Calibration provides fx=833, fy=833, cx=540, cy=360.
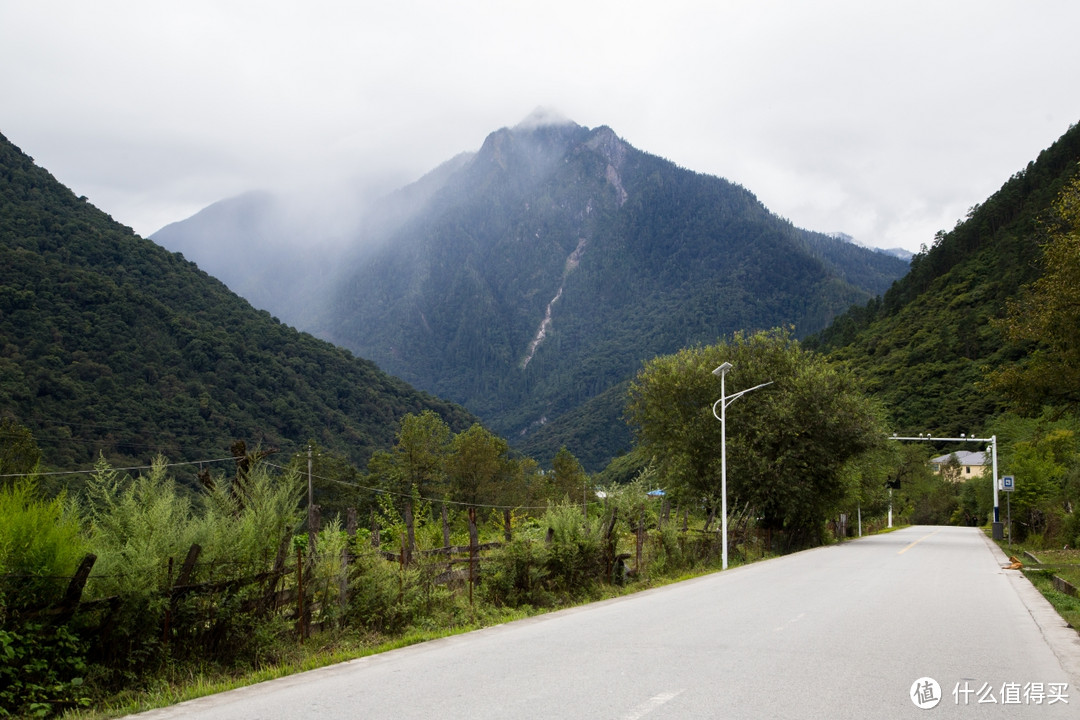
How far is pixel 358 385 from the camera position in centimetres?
10712

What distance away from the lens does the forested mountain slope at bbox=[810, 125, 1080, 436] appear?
103 meters

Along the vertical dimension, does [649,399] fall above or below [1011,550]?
above

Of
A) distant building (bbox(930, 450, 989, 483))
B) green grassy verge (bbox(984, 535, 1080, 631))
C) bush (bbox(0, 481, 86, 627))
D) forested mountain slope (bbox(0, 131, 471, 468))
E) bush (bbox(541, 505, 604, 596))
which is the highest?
forested mountain slope (bbox(0, 131, 471, 468))

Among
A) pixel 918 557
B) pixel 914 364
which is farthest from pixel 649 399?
pixel 914 364

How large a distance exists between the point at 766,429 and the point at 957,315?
9550 centimetres

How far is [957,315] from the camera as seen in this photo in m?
117

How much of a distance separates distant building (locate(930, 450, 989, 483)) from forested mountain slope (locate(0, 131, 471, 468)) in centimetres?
8277

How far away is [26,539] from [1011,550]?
4029 cm

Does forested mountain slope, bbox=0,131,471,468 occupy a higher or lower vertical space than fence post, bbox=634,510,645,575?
higher

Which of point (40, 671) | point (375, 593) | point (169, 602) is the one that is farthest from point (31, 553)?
point (375, 593)

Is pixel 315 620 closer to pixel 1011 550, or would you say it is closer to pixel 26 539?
pixel 26 539

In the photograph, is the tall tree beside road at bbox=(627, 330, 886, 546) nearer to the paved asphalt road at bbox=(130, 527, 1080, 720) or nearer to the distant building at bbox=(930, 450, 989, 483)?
the paved asphalt road at bbox=(130, 527, 1080, 720)

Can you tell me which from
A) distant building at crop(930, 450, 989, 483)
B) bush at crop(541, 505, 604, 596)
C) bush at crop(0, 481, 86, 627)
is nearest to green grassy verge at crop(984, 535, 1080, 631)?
bush at crop(541, 505, 604, 596)

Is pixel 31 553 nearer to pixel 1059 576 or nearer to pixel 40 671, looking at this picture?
pixel 40 671
